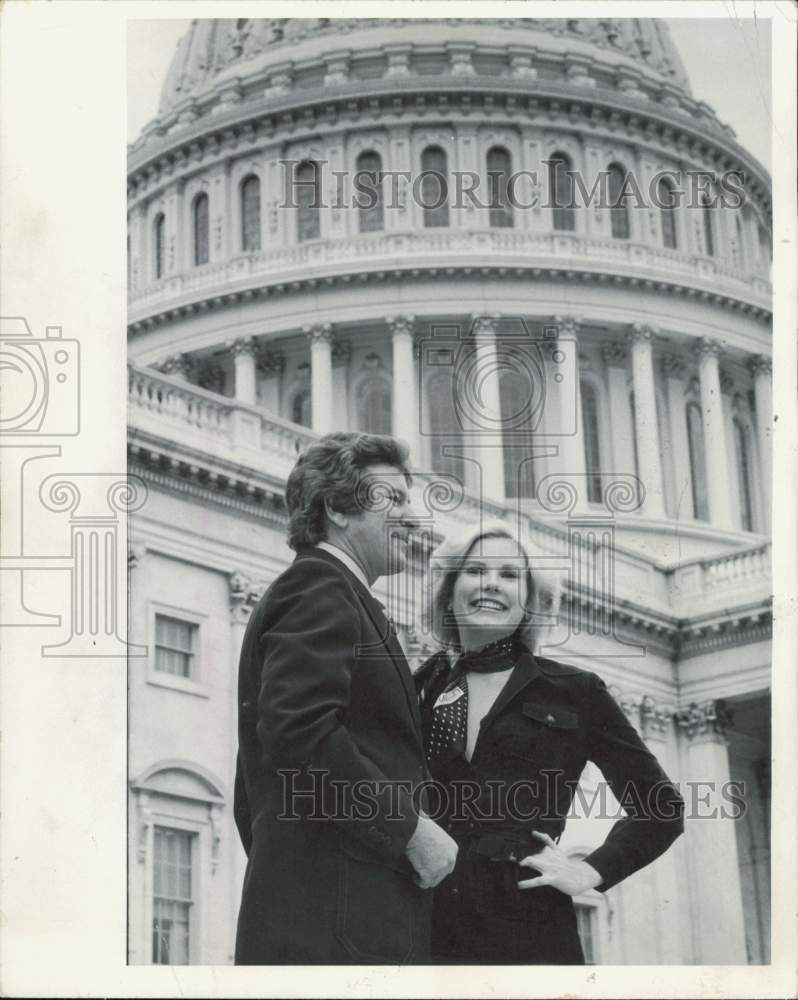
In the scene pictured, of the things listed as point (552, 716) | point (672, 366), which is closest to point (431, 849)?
point (552, 716)

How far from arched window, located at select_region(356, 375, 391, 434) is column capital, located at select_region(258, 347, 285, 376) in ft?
8.75

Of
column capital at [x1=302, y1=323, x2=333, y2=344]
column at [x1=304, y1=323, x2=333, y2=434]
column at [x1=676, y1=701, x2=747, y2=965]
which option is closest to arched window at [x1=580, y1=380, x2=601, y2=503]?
column at [x1=304, y1=323, x2=333, y2=434]

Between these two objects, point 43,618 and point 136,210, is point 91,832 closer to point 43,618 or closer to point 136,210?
point 43,618

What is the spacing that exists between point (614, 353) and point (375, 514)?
4745 centimetres

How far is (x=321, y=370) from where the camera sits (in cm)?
5484

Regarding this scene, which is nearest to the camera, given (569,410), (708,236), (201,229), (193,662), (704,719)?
(193,662)

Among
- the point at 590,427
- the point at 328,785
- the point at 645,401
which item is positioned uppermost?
the point at 645,401

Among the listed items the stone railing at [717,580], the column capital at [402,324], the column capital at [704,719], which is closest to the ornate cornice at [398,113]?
the column capital at [402,324]

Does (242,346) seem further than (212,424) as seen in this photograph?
Yes

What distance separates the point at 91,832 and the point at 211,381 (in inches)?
1746

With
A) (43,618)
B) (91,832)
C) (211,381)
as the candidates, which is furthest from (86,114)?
(211,381)

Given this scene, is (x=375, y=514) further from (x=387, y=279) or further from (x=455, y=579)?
(x=387, y=279)

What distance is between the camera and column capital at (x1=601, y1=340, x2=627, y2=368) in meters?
56.3

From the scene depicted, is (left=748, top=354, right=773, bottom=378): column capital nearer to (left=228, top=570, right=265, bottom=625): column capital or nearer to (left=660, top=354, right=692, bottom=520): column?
(left=660, top=354, right=692, bottom=520): column
